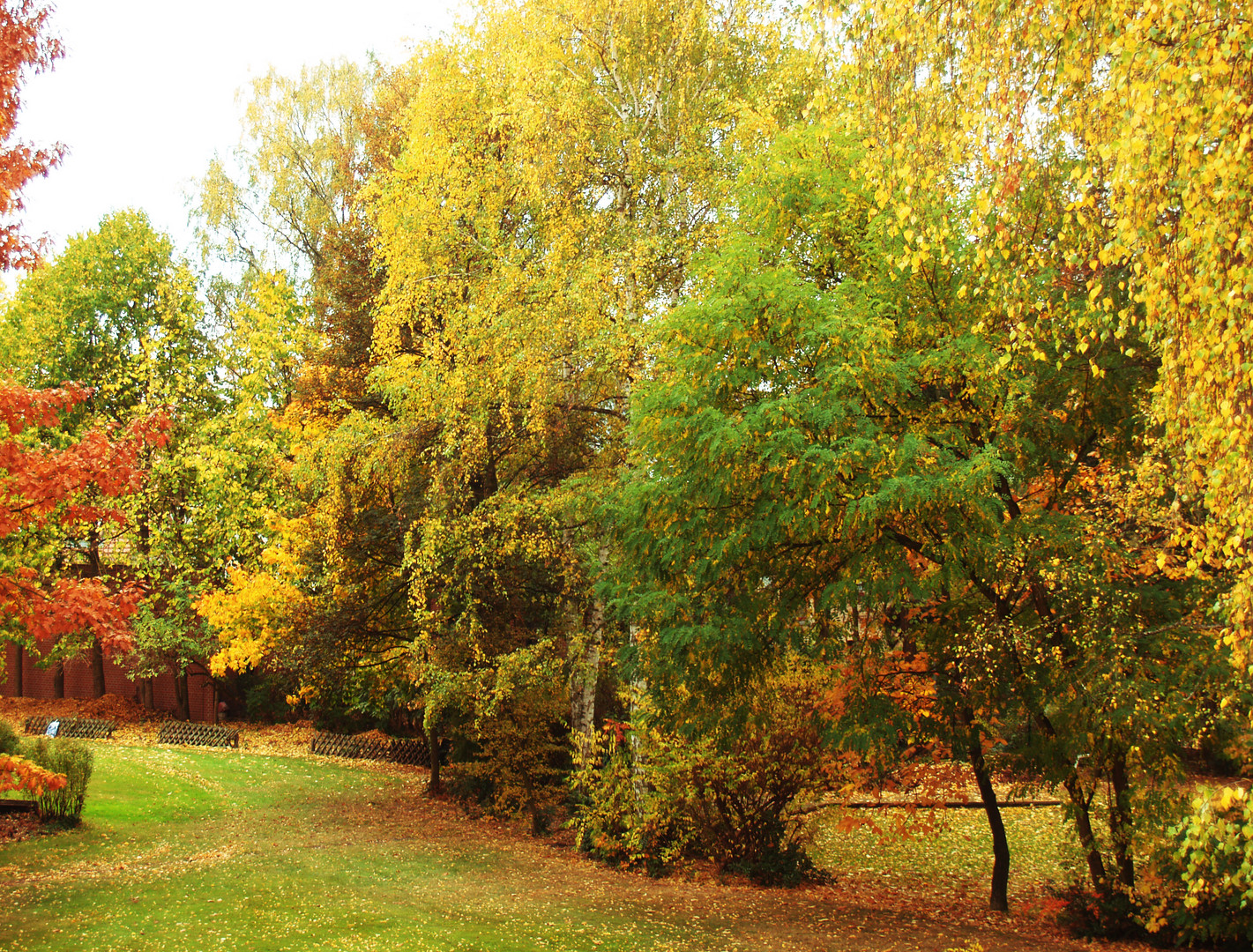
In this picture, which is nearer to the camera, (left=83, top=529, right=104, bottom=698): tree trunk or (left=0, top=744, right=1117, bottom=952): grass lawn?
(left=0, top=744, right=1117, bottom=952): grass lawn

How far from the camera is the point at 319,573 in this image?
1767 centimetres

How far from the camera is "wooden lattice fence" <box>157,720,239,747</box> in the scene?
24.2m

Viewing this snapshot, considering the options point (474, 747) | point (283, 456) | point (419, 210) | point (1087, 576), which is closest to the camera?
point (1087, 576)

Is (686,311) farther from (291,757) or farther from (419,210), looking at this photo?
(291,757)

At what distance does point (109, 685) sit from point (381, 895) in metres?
25.3

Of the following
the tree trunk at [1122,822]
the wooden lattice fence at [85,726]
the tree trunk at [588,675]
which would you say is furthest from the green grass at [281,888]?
the wooden lattice fence at [85,726]

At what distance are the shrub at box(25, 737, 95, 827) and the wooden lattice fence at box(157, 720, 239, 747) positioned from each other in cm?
1149

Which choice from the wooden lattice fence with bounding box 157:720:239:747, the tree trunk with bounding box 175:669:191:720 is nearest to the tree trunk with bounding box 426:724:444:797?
the wooden lattice fence with bounding box 157:720:239:747

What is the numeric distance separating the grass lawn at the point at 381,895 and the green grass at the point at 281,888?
32 mm

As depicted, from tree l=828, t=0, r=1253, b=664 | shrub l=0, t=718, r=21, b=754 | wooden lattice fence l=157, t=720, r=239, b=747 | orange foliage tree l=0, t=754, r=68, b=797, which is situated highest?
tree l=828, t=0, r=1253, b=664

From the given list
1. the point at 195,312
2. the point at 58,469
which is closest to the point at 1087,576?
the point at 58,469

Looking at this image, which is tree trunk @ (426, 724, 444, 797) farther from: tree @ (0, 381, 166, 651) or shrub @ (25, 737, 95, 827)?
tree @ (0, 381, 166, 651)

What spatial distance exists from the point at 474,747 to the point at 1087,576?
40.2 ft

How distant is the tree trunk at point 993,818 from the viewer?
10172 millimetres
